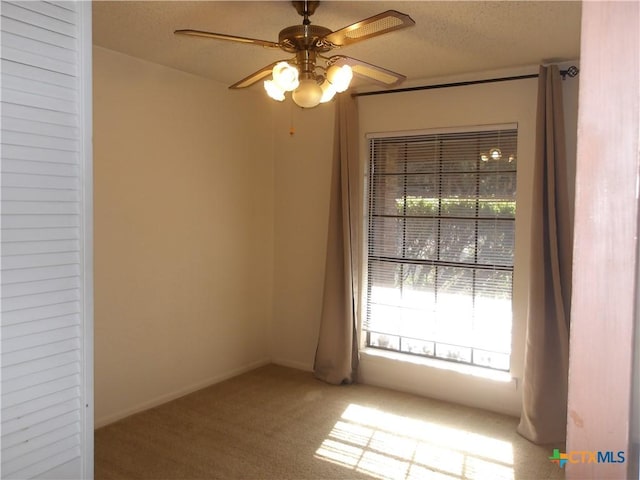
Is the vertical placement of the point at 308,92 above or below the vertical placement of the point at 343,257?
above

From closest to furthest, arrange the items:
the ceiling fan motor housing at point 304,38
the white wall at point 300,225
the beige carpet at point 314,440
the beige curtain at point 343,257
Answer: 1. the ceiling fan motor housing at point 304,38
2. the beige carpet at point 314,440
3. the beige curtain at point 343,257
4. the white wall at point 300,225

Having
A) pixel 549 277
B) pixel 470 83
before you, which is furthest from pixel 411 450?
pixel 470 83

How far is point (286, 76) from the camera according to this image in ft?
7.21

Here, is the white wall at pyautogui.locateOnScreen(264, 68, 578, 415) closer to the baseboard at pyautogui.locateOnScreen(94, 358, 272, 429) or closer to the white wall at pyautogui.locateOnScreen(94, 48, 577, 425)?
the white wall at pyautogui.locateOnScreen(94, 48, 577, 425)

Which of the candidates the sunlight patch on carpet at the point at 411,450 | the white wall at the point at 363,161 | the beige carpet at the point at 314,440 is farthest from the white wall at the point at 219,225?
the sunlight patch on carpet at the point at 411,450

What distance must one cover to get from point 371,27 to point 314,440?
250 centimetres

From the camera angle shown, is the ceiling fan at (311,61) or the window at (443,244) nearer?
the ceiling fan at (311,61)

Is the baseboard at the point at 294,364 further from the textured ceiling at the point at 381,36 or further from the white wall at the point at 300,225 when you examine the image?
the textured ceiling at the point at 381,36

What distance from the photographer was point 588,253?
1.67 feet

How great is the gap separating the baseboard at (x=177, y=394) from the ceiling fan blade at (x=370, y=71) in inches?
A: 109

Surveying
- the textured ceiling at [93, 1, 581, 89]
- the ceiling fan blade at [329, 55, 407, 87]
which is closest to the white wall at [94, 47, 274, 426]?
the textured ceiling at [93, 1, 581, 89]

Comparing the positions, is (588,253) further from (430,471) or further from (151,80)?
(151,80)

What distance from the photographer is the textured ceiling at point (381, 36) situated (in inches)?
102

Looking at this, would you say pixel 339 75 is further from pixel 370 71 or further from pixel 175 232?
pixel 175 232
